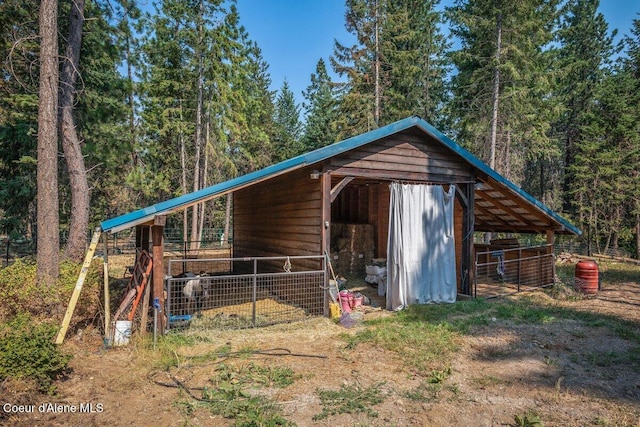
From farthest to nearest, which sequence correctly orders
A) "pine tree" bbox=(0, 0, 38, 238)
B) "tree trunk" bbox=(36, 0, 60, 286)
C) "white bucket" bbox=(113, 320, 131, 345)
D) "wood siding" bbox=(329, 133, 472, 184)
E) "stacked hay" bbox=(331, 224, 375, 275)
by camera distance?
"pine tree" bbox=(0, 0, 38, 238) → "stacked hay" bbox=(331, 224, 375, 275) → "wood siding" bbox=(329, 133, 472, 184) → "tree trunk" bbox=(36, 0, 60, 286) → "white bucket" bbox=(113, 320, 131, 345)

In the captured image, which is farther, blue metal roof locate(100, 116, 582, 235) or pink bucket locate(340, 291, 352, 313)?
pink bucket locate(340, 291, 352, 313)

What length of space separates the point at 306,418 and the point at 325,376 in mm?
1046

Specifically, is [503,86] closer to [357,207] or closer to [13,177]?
[357,207]

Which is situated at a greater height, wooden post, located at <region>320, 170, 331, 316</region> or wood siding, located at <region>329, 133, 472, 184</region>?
Result: wood siding, located at <region>329, 133, 472, 184</region>

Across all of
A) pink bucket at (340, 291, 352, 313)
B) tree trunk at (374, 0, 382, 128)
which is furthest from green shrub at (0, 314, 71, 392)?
tree trunk at (374, 0, 382, 128)

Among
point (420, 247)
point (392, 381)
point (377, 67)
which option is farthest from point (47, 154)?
point (377, 67)

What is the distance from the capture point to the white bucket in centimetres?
557

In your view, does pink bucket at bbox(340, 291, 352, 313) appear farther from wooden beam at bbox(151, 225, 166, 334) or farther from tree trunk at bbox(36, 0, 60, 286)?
tree trunk at bbox(36, 0, 60, 286)

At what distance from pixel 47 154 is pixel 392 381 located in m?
7.01

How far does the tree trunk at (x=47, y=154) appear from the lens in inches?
266

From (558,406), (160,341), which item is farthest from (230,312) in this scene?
(558,406)

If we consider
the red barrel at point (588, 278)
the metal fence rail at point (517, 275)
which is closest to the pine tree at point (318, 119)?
the metal fence rail at point (517, 275)

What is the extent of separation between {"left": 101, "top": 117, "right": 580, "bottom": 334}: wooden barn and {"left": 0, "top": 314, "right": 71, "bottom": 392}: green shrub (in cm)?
160

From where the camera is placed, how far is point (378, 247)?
12.2 meters
